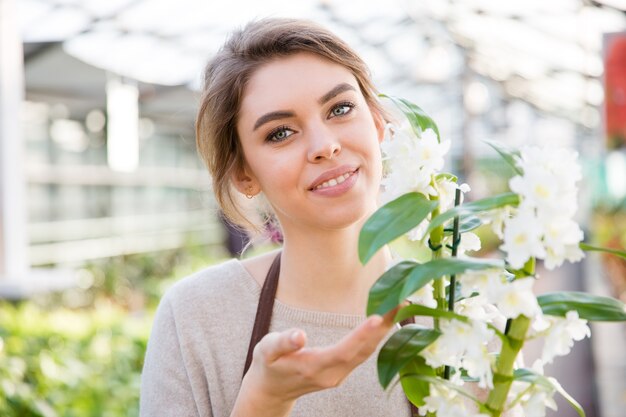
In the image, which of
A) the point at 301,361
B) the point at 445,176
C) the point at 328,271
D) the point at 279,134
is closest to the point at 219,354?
the point at 328,271

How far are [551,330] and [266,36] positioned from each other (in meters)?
0.81

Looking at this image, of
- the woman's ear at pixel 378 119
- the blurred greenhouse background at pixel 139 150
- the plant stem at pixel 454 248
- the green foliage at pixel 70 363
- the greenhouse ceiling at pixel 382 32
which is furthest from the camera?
the greenhouse ceiling at pixel 382 32

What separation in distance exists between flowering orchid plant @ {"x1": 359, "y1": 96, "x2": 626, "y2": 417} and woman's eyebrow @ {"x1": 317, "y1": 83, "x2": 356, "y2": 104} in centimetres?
37

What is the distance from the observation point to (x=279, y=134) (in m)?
1.20

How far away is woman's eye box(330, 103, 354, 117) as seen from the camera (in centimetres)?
118

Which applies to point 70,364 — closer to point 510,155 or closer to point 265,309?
point 265,309

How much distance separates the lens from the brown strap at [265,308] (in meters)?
1.37

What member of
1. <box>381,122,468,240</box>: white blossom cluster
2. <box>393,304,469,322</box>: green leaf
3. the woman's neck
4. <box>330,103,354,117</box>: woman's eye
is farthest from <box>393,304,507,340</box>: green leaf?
the woman's neck

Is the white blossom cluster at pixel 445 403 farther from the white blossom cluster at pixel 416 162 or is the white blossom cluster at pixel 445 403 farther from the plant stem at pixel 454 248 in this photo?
the white blossom cluster at pixel 416 162

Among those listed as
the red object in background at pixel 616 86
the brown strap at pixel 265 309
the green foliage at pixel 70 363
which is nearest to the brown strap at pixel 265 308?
the brown strap at pixel 265 309

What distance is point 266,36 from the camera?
131cm

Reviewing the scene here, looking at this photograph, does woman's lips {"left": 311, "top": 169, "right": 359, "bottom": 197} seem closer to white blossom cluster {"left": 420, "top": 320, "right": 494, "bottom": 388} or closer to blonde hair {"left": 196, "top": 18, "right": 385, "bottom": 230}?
blonde hair {"left": 196, "top": 18, "right": 385, "bottom": 230}

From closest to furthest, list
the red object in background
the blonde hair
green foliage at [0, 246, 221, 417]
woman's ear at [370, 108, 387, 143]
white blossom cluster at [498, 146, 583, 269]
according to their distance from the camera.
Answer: white blossom cluster at [498, 146, 583, 269], the blonde hair, woman's ear at [370, 108, 387, 143], green foliage at [0, 246, 221, 417], the red object in background

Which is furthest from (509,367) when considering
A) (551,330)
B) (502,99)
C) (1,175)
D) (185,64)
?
(502,99)
